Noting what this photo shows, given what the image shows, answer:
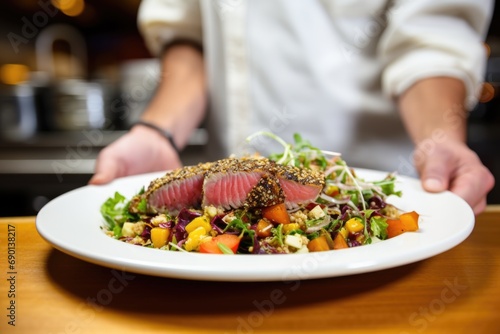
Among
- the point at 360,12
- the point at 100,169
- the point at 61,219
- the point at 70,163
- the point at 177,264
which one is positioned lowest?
the point at 70,163

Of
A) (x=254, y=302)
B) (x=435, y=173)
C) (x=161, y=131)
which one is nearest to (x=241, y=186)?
(x=254, y=302)

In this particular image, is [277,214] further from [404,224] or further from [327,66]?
[327,66]

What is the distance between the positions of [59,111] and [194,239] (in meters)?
4.29

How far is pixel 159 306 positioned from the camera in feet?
3.36

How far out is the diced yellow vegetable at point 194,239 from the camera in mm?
1279

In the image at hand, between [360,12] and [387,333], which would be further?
[360,12]

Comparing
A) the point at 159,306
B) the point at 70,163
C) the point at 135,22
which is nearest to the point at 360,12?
the point at 159,306

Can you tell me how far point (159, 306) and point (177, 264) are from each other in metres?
0.11

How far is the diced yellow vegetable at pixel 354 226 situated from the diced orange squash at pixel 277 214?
0.58 feet

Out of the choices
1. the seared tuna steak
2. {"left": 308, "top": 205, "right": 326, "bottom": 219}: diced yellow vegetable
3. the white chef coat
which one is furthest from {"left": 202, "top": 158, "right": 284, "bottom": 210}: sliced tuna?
the white chef coat

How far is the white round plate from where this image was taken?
970 millimetres

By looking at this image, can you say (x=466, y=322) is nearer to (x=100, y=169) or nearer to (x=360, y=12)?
(x=100, y=169)

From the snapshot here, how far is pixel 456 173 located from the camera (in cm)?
179

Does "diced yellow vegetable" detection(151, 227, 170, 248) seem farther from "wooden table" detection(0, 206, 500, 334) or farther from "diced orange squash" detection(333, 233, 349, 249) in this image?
"diced orange squash" detection(333, 233, 349, 249)
